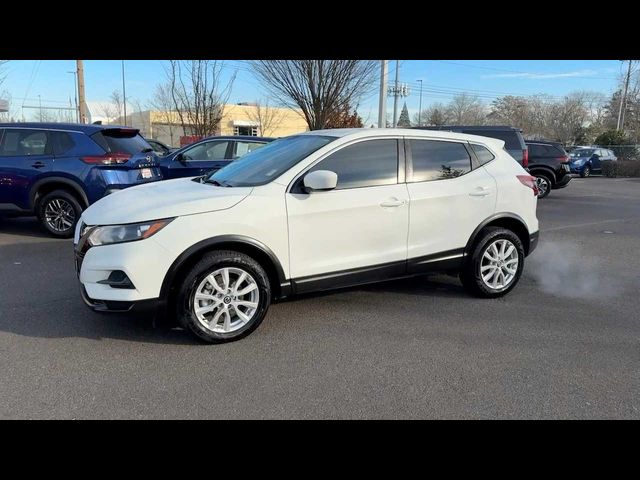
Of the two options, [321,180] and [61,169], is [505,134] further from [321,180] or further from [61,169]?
[61,169]

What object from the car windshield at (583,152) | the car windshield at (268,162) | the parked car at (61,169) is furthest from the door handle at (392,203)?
the car windshield at (583,152)

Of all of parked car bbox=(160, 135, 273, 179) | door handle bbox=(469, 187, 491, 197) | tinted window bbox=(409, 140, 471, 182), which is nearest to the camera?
tinted window bbox=(409, 140, 471, 182)

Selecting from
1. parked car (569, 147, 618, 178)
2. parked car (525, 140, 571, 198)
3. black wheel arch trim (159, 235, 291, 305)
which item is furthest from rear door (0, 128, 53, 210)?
parked car (569, 147, 618, 178)

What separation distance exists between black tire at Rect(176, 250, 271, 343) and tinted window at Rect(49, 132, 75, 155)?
5409 millimetres

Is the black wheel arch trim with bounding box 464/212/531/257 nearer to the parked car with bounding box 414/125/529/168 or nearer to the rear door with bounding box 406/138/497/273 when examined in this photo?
the rear door with bounding box 406/138/497/273

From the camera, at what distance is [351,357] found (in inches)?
147

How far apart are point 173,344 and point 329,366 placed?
134 centimetres

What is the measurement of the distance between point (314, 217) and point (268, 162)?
84cm

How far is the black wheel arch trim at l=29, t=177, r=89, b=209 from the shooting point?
304 inches

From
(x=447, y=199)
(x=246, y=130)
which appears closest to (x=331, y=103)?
(x=447, y=199)

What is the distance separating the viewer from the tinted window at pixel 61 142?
25.6 feet

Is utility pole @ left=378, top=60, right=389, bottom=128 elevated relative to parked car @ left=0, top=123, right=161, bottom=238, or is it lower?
elevated

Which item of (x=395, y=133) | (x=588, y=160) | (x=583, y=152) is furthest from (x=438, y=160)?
(x=583, y=152)
